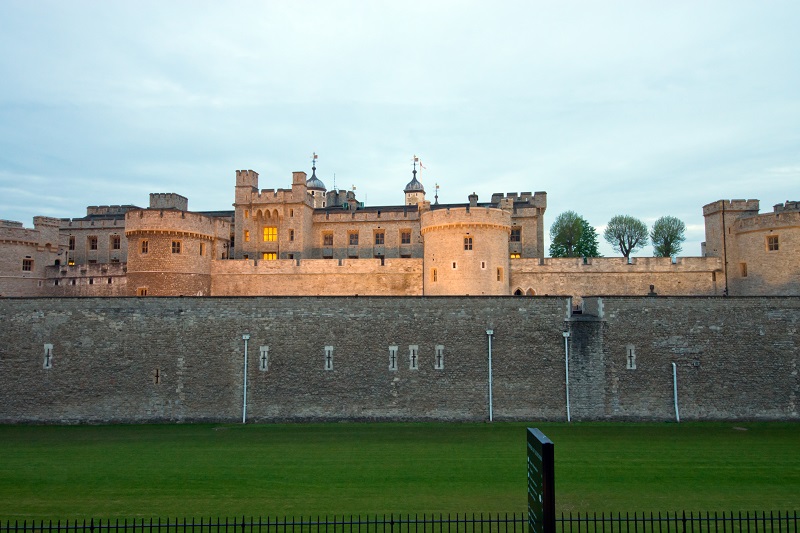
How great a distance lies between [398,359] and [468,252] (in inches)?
437

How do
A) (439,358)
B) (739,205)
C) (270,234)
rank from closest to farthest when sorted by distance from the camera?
(439,358) < (739,205) < (270,234)

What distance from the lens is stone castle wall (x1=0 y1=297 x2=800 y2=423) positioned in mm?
28391

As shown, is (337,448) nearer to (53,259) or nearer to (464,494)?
(464,494)

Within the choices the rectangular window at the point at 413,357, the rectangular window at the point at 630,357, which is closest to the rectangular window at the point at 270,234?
the rectangular window at the point at 413,357

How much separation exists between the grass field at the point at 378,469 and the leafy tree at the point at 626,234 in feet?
128

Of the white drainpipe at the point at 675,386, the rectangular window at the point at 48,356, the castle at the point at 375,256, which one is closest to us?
the white drainpipe at the point at 675,386

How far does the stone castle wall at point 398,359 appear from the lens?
28.4m

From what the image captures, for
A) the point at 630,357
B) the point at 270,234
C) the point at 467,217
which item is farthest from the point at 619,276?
the point at 270,234

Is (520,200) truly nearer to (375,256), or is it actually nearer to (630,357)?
(375,256)

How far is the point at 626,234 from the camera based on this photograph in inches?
2549

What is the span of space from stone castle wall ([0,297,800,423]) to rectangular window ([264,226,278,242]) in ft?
65.3

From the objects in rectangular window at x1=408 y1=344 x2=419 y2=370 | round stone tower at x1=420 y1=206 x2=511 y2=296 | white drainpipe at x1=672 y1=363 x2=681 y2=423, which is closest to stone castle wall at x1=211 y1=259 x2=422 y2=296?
round stone tower at x1=420 y1=206 x2=511 y2=296

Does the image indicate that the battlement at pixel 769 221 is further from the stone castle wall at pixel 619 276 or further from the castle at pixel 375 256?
the stone castle wall at pixel 619 276

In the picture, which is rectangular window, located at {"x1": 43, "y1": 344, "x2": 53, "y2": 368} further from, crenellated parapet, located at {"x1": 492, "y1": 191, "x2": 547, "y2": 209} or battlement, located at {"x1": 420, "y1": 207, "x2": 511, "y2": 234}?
crenellated parapet, located at {"x1": 492, "y1": 191, "x2": 547, "y2": 209}
